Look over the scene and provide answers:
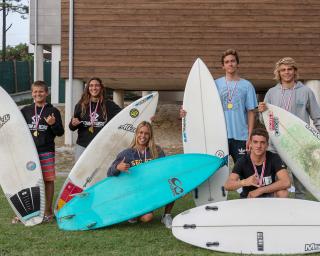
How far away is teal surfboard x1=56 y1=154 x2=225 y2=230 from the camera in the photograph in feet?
14.5

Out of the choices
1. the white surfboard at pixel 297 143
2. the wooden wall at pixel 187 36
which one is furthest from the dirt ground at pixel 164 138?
the white surfboard at pixel 297 143

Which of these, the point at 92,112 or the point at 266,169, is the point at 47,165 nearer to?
the point at 92,112

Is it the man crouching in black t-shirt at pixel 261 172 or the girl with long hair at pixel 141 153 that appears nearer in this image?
the man crouching in black t-shirt at pixel 261 172

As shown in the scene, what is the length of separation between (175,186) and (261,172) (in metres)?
0.75

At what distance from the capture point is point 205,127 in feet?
17.4

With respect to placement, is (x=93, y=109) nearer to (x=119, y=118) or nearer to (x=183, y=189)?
(x=119, y=118)

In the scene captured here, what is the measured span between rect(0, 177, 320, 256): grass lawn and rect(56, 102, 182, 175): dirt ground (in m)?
3.94

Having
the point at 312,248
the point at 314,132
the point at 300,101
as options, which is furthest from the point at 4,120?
the point at 312,248

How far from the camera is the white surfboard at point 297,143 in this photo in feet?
15.5

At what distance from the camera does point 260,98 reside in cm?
1747

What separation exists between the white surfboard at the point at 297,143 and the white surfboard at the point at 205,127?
0.45 m

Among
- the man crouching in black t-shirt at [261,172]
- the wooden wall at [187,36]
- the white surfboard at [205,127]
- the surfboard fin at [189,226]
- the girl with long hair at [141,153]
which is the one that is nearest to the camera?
the surfboard fin at [189,226]

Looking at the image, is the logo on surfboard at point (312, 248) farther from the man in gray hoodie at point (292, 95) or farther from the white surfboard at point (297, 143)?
the man in gray hoodie at point (292, 95)

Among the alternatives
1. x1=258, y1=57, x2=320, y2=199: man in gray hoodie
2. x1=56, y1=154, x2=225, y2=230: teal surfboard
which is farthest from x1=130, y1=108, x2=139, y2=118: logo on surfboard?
x1=258, y1=57, x2=320, y2=199: man in gray hoodie
